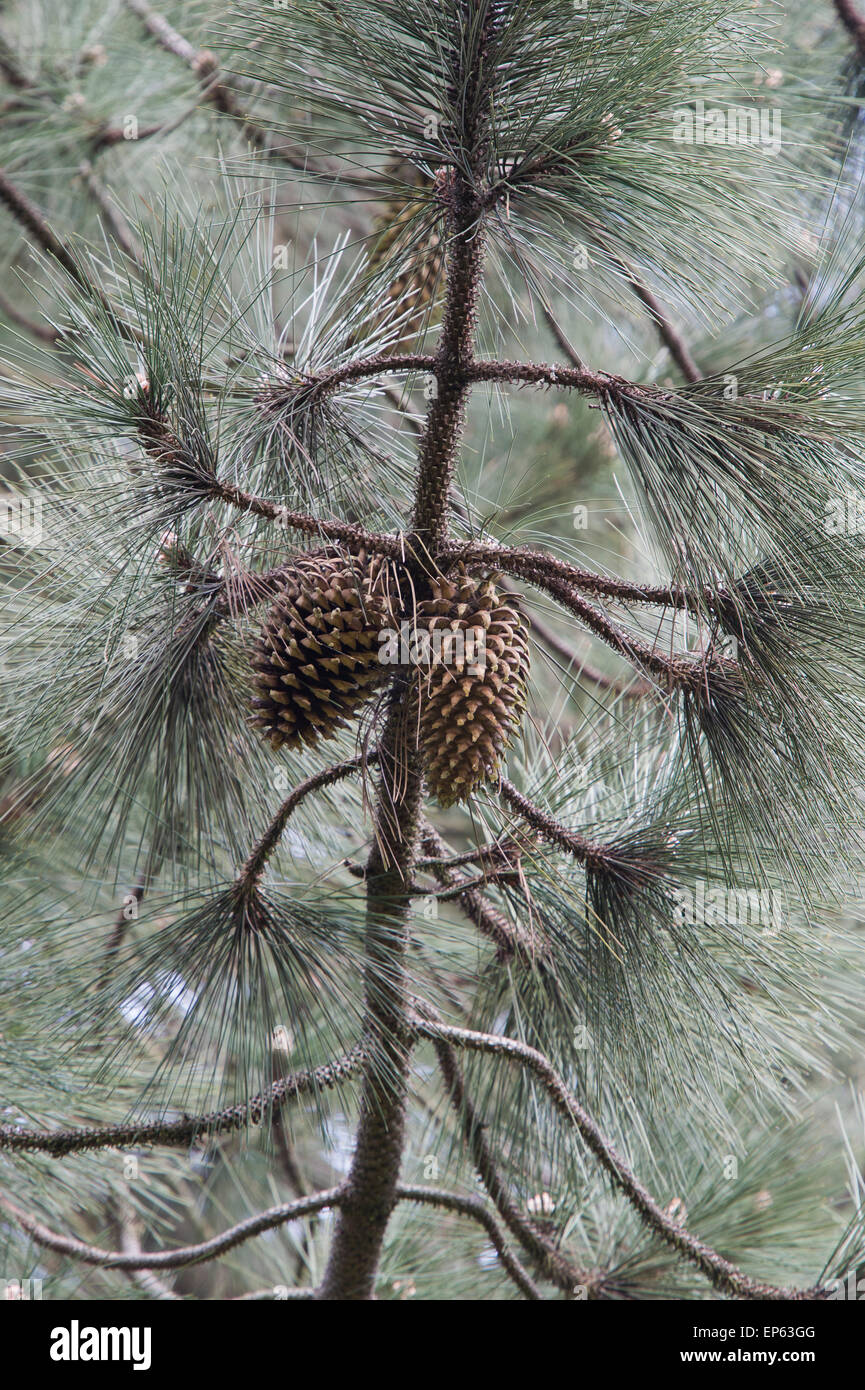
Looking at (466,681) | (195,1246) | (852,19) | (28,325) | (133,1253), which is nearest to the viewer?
(466,681)

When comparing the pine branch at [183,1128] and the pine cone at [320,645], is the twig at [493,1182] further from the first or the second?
the pine cone at [320,645]

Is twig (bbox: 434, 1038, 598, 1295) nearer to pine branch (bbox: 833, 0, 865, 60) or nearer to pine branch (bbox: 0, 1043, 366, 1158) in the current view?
pine branch (bbox: 0, 1043, 366, 1158)

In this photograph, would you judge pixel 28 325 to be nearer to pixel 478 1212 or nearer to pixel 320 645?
pixel 320 645

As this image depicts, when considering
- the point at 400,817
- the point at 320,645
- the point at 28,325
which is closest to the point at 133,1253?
the point at 400,817

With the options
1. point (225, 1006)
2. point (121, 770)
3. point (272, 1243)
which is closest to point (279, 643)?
point (121, 770)

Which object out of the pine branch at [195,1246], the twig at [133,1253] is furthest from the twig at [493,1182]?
the twig at [133,1253]
